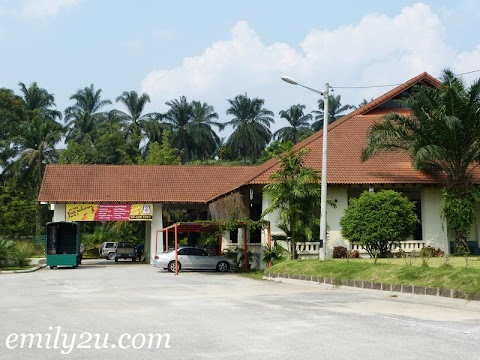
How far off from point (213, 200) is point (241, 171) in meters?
9.15

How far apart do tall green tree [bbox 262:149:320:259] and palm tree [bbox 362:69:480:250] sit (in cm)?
430

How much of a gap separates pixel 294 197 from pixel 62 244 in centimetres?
1654

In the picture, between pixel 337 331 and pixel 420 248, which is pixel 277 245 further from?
pixel 337 331

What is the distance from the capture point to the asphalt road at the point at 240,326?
28.8ft

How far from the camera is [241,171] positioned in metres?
49.0

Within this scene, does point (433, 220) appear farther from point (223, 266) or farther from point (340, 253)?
point (223, 266)

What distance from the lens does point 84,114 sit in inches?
3051

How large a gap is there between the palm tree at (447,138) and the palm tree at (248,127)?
172 ft

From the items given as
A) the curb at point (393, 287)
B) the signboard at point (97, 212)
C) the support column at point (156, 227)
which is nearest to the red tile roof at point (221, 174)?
the signboard at point (97, 212)

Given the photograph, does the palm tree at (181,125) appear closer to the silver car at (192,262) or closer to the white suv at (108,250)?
the white suv at (108,250)

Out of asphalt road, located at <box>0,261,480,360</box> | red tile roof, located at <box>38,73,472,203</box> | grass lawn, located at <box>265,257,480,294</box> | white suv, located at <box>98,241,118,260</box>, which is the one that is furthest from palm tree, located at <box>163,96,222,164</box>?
asphalt road, located at <box>0,261,480,360</box>

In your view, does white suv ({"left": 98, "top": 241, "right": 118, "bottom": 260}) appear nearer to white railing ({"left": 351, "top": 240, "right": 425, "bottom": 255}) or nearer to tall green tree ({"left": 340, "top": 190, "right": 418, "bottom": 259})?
white railing ({"left": 351, "top": 240, "right": 425, "bottom": 255})

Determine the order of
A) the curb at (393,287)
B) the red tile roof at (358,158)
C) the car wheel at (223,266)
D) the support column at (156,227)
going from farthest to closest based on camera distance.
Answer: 1. the support column at (156,227)
2. the car wheel at (223,266)
3. the red tile roof at (358,158)
4. the curb at (393,287)

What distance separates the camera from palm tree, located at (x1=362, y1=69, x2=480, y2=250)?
95.9ft
